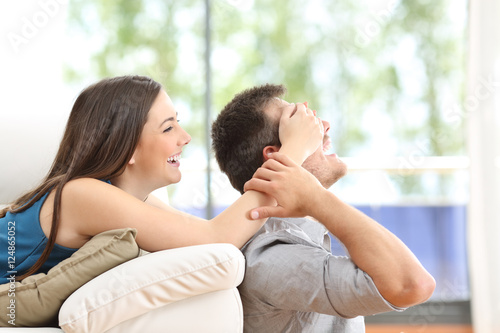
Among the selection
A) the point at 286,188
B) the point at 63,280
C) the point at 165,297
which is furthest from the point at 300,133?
the point at 63,280

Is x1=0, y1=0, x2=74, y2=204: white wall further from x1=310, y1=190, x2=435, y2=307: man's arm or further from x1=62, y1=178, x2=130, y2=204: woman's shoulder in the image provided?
x1=310, y1=190, x2=435, y2=307: man's arm

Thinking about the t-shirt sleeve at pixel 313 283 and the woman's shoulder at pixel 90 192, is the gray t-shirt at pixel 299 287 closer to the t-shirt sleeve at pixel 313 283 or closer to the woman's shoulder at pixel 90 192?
the t-shirt sleeve at pixel 313 283

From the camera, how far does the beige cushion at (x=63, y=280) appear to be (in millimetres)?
1319

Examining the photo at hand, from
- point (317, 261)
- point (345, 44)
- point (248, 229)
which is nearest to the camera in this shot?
point (317, 261)

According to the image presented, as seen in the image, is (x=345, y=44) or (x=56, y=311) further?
(x=345, y=44)

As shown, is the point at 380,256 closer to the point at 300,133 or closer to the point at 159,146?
the point at 300,133

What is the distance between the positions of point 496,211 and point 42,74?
8.90ft

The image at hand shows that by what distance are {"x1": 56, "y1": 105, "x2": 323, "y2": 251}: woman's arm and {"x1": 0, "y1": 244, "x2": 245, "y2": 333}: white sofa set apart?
0.15 meters

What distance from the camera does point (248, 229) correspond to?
1.42 meters

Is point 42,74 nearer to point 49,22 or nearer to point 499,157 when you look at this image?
point 49,22

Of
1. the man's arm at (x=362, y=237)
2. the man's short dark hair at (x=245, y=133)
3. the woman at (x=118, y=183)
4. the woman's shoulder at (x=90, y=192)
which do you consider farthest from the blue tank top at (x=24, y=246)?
the man's arm at (x=362, y=237)

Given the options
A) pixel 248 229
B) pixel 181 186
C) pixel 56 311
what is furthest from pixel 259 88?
pixel 181 186

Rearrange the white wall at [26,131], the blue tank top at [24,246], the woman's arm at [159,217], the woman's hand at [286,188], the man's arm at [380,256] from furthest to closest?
the white wall at [26,131] < the blue tank top at [24,246] < the woman's arm at [159,217] < the woman's hand at [286,188] < the man's arm at [380,256]

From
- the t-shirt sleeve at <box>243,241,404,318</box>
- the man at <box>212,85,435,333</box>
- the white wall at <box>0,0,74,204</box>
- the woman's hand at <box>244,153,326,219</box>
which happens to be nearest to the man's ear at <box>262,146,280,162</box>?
the man at <box>212,85,435,333</box>
